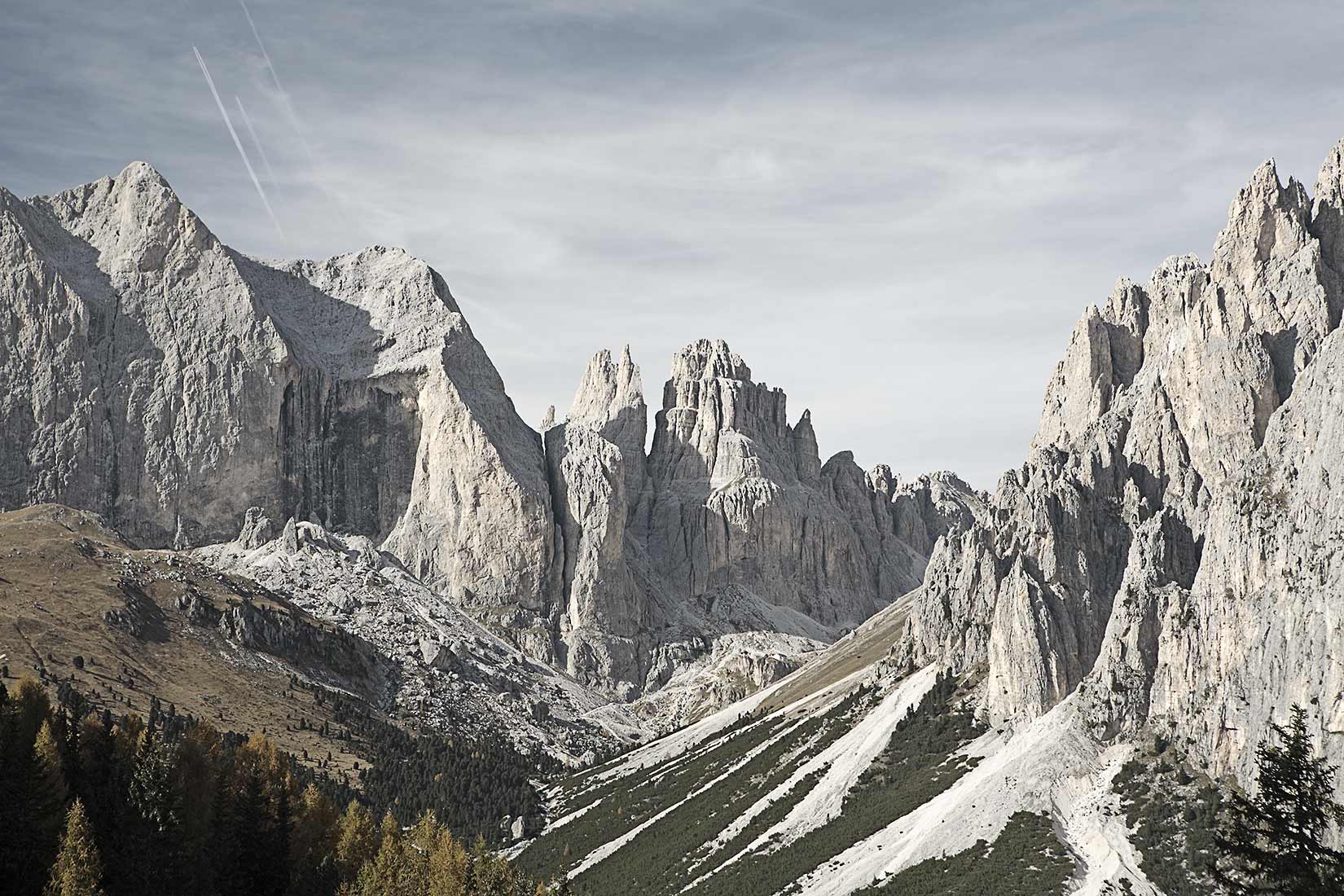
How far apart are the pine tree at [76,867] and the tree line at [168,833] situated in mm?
77

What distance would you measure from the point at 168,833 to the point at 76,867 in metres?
18.3

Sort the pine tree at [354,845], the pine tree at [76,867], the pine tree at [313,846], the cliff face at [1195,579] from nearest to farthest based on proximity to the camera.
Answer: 1. the pine tree at [76,867]
2. the pine tree at [313,846]
3. the pine tree at [354,845]
4. the cliff face at [1195,579]

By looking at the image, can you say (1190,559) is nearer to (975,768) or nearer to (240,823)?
(975,768)

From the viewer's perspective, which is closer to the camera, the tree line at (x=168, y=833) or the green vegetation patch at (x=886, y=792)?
the tree line at (x=168, y=833)

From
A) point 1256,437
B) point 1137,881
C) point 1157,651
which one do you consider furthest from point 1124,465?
point 1137,881

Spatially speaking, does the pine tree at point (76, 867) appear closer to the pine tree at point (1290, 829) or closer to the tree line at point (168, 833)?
the tree line at point (168, 833)

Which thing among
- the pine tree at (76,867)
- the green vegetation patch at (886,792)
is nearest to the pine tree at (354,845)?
the pine tree at (76,867)

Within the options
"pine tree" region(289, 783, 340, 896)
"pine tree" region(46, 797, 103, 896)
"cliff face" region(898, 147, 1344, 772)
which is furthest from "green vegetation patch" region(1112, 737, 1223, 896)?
"pine tree" region(46, 797, 103, 896)

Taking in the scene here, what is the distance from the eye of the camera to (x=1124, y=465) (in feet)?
643

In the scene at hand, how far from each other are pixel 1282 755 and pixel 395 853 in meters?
84.1

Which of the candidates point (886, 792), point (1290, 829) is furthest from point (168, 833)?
point (886, 792)

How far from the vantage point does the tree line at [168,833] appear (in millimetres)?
89500

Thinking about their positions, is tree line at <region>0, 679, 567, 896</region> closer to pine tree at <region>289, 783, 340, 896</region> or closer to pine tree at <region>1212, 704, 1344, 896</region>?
pine tree at <region>289, 783, 340, 896</region>

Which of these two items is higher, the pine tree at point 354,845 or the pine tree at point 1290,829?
the pine tree at point 1290,829
